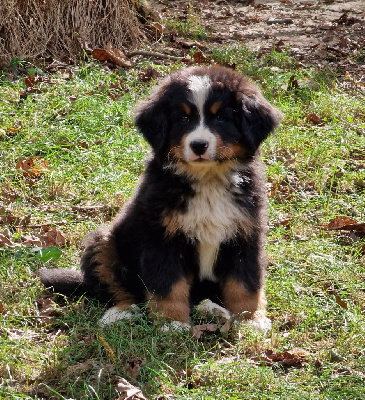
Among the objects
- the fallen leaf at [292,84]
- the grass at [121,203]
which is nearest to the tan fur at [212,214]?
the grass at [121,203]

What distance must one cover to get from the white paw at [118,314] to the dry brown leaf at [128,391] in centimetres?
73

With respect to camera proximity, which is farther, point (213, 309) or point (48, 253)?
point (48, 253)

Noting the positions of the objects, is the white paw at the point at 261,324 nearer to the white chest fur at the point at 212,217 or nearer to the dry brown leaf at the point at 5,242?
the white chest fur at the point at 212,217

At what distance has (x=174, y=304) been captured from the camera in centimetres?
400

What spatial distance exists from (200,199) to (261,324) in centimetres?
82

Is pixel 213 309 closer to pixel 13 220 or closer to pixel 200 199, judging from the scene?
pixel 200 199

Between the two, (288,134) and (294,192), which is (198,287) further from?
(288,134)

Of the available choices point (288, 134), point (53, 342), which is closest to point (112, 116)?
point (288, 134)

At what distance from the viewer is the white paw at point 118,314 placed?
4145mm

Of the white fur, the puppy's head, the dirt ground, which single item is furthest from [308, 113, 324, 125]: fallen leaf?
the white fur

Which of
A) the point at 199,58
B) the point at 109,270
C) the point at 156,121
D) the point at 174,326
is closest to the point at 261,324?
the point at 174,326

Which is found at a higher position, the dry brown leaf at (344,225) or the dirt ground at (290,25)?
the dirt ground at (290,25)

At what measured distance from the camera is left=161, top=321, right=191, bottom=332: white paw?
3906 mm

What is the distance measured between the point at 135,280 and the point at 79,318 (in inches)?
16.2
